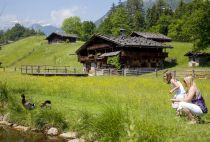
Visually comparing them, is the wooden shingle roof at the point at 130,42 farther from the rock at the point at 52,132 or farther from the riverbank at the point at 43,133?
the rock at the point at 52,132

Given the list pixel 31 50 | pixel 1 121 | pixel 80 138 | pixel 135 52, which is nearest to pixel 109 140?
pixel 80 138

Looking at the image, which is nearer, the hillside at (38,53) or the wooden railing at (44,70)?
the wooden railing at (44,70)

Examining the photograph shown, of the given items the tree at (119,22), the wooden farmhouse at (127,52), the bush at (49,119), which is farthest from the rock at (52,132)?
the tree at (119,22)

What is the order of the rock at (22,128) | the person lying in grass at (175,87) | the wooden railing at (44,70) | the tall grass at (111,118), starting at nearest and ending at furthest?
the tall grass at (111,118)
the person lying in grass at (175,87)
the rock at (22,128)
the wooden railing at (44,70)

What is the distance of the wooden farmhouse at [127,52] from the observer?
64.9 metres

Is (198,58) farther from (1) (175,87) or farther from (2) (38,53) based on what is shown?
(1) (175,87)

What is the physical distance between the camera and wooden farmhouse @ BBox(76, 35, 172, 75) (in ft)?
213

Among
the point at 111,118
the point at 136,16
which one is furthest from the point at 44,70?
the point at 136,16

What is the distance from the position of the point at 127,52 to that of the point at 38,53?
51368mm

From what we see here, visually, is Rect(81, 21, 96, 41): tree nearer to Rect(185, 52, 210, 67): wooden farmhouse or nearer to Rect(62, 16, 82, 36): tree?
Rect(62, 16, 82, 36): tree

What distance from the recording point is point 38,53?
111750 mm

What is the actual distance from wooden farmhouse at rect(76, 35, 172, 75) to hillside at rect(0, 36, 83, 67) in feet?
50.9

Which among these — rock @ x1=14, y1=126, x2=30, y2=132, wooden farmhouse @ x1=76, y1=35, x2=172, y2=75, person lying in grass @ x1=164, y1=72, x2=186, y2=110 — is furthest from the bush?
wooden farmhouse @ x1=76, y1=35, x2=172, y2=75

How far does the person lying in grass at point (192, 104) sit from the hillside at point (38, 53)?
7235 cm
